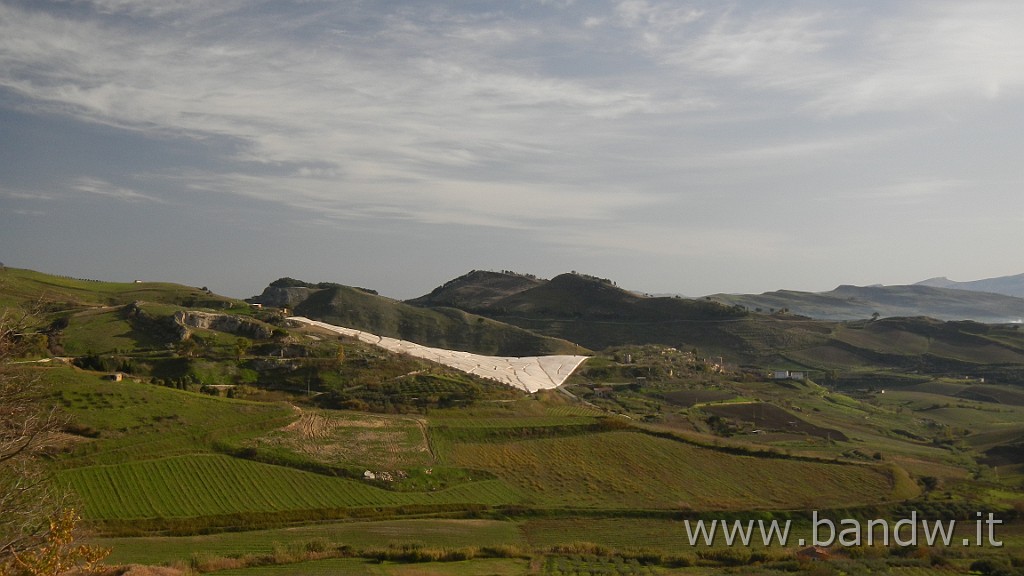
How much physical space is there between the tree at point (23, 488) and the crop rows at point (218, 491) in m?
23.0

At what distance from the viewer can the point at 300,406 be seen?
64.9 meters

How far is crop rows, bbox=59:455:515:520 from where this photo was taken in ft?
134

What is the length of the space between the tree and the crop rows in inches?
904

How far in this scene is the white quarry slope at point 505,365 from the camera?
9288cm

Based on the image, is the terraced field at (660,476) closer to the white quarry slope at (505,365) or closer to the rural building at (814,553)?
the rural building at (814,553)

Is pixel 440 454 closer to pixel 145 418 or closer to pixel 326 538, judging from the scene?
pixel 326 538

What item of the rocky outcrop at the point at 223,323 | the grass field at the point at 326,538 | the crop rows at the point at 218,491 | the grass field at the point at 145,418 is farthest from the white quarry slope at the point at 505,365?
the grass field at the point at 326,538

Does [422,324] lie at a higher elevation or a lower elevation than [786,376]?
higher

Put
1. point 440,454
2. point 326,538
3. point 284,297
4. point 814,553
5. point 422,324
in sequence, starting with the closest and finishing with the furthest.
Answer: point 814,553
point 326,538
point 440,454
point 422,324
point 284,297

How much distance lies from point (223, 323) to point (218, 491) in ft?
168

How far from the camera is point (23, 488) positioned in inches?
704

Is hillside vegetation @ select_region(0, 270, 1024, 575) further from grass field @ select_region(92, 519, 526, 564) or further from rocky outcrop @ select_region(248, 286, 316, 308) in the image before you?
rocky outcrop @ select_region(248, 286, 316, 308)

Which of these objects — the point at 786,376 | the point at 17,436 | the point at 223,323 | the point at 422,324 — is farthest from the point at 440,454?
the point at 422,324

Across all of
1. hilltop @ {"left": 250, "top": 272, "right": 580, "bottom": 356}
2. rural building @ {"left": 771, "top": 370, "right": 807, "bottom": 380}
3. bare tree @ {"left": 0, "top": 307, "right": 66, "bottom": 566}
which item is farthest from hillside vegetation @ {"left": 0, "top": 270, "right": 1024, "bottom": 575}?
→ hilltop @ {"left": 250, "top": 272, "right": 580, "bottom": 356}
